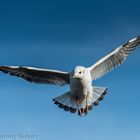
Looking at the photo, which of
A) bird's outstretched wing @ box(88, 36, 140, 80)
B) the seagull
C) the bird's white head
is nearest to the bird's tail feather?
the seagull

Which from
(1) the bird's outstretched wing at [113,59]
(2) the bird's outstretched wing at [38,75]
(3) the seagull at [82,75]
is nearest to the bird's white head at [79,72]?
(3) the seagull at [82,75]

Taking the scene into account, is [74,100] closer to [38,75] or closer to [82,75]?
[82,75]

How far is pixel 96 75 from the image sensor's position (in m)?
16.7

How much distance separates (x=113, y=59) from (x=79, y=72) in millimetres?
2049

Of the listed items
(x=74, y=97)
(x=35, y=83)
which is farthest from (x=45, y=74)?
(x=74, y=97)

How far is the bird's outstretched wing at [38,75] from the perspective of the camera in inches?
658

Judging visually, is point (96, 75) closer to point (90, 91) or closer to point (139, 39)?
point (90, 91)

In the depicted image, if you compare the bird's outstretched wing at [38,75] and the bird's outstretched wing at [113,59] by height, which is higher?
the bird's outstretched wing at [113,59]

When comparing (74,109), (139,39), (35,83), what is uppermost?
(139,39)

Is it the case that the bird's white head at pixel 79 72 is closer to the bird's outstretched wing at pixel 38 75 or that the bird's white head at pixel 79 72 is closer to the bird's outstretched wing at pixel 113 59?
the bird's outstretched wing at pixel 113 59

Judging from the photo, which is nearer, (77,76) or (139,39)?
(77,76)

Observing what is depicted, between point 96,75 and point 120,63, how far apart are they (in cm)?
100

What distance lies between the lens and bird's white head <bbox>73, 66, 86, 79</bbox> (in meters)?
15.1

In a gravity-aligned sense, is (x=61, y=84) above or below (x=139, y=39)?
below
